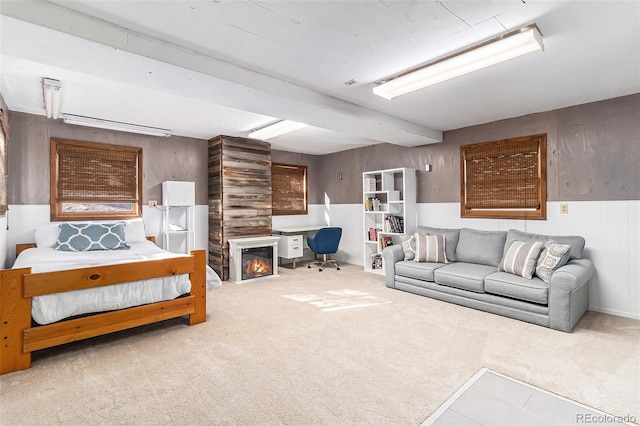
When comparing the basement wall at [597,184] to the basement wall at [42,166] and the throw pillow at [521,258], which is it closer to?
the throw pillow at [521,258]

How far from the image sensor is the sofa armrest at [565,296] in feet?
9.94

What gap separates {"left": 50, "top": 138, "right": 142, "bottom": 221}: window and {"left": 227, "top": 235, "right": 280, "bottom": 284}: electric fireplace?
5.34ft

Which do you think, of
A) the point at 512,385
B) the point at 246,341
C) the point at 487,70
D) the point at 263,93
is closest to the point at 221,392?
the point at 246,341

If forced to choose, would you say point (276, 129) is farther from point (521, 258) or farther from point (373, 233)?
point (521, 258)

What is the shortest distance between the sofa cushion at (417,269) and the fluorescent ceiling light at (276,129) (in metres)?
2.42

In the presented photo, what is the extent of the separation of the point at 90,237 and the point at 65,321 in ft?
6.17

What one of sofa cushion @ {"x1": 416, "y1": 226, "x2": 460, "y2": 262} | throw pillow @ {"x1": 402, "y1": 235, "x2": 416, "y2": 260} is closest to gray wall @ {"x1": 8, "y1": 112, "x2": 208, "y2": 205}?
throw pillow @ {"x1": 402, "y1": 235, "x2": 416, "y2": 260}

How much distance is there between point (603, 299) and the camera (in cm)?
366

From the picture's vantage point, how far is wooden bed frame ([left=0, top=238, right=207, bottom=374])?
2.43 m

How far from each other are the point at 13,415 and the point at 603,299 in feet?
17.6

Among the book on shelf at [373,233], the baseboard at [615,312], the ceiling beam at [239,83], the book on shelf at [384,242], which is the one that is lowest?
the baseboard at [615,312]

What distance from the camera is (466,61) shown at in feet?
8.35

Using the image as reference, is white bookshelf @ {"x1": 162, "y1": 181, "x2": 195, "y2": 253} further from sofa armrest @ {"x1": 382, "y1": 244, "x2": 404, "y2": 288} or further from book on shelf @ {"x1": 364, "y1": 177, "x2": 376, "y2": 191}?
sofa armrest @ {"x1": 382, "y1": 244, "x2": 404, "y2": 288}

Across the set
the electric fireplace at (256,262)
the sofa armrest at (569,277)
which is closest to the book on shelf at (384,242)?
the electric fireplace at (256,262)
